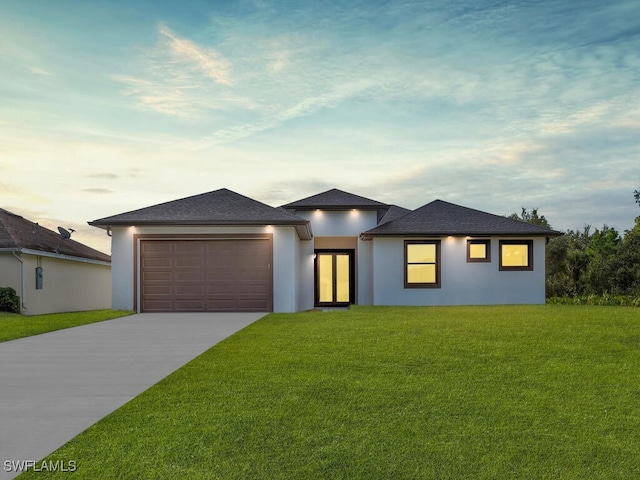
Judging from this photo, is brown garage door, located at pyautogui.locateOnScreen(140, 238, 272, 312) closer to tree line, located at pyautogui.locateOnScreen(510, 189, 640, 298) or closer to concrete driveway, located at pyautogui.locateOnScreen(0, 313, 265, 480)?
concrete driveway, located at pyautogui.locateOnScreen(0, 313, 265, 480)

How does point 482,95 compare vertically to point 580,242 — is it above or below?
above

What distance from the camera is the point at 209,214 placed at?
54.2 ft

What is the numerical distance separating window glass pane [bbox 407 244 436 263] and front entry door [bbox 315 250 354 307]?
8.44 feet

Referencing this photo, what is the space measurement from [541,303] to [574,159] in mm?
6768

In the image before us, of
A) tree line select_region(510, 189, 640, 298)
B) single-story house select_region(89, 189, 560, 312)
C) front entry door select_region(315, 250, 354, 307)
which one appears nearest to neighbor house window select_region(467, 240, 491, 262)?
single-story house select_region(89, 189, 560, 312)

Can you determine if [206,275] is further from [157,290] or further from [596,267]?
[596,267]

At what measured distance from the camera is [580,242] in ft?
118

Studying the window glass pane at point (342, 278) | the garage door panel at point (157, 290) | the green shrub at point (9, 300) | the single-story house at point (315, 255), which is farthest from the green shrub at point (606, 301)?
the green shrub at point (9, 300)

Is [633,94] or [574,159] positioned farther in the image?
[574,159]

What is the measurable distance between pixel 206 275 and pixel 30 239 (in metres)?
10.1

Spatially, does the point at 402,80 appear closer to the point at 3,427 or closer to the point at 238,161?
the point at 238,161

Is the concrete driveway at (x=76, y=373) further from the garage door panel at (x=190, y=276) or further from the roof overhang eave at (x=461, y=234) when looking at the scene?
the roof overhang eave at (x=461, y=234)

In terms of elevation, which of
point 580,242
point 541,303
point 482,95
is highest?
point 482,95

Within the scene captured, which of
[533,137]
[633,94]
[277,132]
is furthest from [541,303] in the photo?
[277,132]
